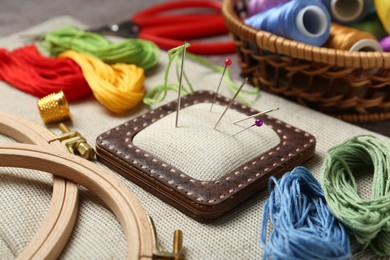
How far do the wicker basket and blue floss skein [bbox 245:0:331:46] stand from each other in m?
0.04

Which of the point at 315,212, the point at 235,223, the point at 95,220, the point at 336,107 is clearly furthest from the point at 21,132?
the point at 336,107

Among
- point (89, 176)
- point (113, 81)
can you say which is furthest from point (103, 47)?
point (89, 176)

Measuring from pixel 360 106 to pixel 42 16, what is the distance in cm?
112

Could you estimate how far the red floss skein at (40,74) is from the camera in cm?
116

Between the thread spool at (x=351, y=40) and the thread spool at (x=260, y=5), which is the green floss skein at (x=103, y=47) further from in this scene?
the thread spool at (x=351, y=40)

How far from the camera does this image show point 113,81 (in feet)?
3.88

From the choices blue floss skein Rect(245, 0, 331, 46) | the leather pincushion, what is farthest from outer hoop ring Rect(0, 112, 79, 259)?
blue floss skein Rect(245, 0, 331, 46)

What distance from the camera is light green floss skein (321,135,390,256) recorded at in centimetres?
77

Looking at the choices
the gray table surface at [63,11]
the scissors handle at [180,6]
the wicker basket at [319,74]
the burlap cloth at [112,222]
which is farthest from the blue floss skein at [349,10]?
the gray table surface at [63,11]

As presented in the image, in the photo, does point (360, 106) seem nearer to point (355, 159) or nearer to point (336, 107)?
point (336, 107)

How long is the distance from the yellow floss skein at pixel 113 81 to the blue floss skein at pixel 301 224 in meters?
0.39

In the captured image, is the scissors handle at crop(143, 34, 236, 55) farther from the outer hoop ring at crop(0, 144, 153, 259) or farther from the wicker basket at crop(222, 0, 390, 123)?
the outer hoop ring at crop(0, 144, 153, 259)

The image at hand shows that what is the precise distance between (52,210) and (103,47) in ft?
1.83

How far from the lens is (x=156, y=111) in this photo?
1079 millimetres
